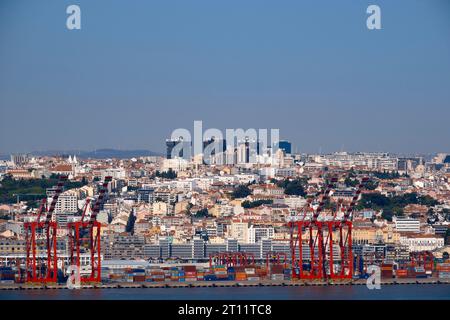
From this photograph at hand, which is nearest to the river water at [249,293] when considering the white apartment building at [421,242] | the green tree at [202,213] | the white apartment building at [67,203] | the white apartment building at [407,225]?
the white apartment building at [421,242]

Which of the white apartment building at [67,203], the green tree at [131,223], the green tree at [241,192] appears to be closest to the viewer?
the green tree at [131,223]

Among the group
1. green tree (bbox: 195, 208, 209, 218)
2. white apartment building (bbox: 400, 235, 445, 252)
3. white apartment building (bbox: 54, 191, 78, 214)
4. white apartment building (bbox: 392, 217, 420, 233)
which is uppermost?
white apartment building (bbox: 54, 191, 78, 214)

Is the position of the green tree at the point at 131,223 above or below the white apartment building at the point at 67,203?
below

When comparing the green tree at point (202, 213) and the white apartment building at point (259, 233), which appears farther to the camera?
the green tree at point (202, 213)


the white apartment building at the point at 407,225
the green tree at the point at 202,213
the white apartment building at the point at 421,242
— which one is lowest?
the white apartment building at the point at 421,242

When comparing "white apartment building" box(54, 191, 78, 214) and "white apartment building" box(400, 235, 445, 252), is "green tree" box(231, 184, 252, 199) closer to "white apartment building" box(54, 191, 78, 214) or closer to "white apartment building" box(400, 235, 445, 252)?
"white apartment building" box(54, 191, 78, 214)

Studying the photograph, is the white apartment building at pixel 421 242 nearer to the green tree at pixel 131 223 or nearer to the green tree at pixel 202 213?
the green tree at pixel 131 223

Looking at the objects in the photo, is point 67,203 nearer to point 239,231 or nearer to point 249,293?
point 239,231

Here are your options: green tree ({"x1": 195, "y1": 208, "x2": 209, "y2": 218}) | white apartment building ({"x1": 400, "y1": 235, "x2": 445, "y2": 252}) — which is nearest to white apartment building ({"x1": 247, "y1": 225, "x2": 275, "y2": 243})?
white apartment building ({"x1": 400, "y1": 235, "x2": 445, "y2": 252})

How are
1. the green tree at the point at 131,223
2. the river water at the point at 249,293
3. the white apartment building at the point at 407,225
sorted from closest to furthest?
the river water at the point at 249,293 < the white apartment building at the point at 407,225 < the green tree at the point at 131,223

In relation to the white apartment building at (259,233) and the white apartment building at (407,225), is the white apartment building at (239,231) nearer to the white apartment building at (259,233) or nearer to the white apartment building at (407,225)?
the white apartment building at (259,233)

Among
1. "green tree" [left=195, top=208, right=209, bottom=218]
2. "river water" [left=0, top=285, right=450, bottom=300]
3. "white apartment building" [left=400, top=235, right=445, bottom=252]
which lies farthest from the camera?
"green tree" [left=195, top=208, right=209, bottom=218]

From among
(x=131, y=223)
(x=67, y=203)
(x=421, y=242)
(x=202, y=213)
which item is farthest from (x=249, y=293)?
(x=202, y=213)
